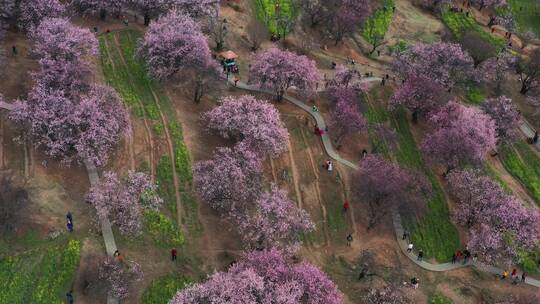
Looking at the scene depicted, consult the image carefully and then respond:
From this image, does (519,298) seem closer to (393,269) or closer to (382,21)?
(393,269)

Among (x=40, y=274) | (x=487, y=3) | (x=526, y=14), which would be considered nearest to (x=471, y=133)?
(x=40, y=274)

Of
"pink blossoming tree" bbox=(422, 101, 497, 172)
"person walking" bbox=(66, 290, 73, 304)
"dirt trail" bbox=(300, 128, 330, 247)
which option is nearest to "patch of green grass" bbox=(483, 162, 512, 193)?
"pink blossoming tree" bbox=(422, 101, 497, 172)

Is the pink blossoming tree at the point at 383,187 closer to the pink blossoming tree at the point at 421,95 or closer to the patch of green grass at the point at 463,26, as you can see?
the pink blossoming tree at the point at 421,95

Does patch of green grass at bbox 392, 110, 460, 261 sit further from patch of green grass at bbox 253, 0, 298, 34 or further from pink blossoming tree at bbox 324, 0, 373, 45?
patch of green grass at bbox 253, 0, 298, 34

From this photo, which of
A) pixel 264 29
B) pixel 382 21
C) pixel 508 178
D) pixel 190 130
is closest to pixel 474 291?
pixel 508 178

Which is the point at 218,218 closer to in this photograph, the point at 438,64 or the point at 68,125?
the point at 68,125
